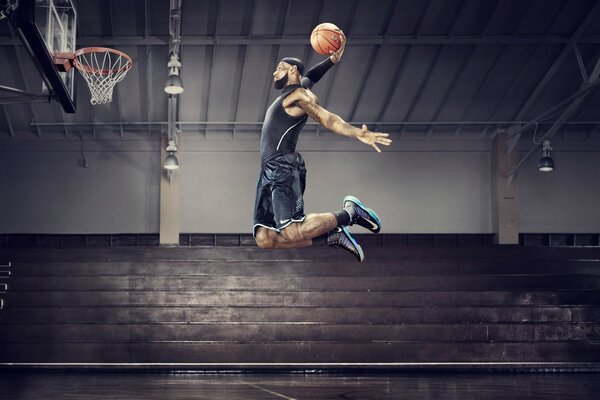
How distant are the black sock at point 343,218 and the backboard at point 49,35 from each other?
4469 mm

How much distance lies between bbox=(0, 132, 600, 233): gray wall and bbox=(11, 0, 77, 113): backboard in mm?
7588

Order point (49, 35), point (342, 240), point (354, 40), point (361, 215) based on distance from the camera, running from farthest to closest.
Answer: point (354, 40), point (49, 35), point (361, 215), point (342, 240)

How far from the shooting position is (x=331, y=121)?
6094 mm

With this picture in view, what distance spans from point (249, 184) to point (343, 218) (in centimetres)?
1203

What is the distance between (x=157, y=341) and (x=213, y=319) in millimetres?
1068

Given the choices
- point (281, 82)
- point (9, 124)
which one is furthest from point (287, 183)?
point (9, 124)

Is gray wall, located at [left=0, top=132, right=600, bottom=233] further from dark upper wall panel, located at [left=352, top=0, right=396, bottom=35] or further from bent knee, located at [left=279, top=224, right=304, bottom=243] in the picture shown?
bent knee, located at [left=279, top=224, right=304, bottom=243]

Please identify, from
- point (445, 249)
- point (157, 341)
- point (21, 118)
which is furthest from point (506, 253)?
→ point (21, 118)

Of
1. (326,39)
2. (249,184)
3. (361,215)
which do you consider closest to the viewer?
(326,39)

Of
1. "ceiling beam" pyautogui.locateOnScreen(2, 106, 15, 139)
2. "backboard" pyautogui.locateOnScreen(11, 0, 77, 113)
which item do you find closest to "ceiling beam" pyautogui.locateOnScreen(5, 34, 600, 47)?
"ceiling beam" pyautogui.locateOnScreen(2, 106, 15, 139)

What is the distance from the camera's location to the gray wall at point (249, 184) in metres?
18.1

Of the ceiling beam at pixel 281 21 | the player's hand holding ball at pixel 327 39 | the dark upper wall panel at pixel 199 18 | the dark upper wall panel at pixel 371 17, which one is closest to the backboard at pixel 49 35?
the player's hand holding ball at pixel 327 39

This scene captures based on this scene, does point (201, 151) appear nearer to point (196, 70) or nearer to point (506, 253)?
point (196, 70)

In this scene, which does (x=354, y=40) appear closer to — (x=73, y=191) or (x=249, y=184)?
(x=249, y=184)
